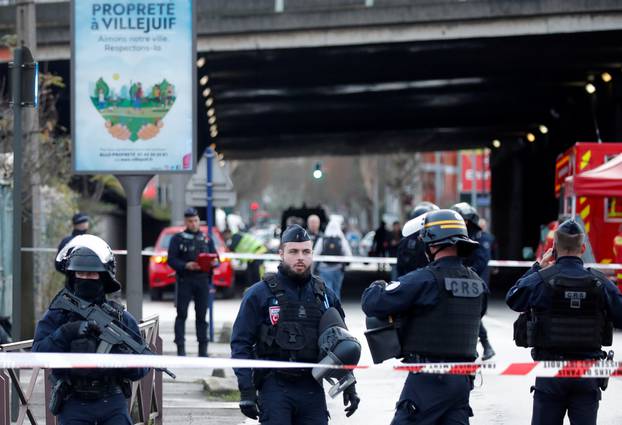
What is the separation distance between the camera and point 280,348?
6887 millimetres

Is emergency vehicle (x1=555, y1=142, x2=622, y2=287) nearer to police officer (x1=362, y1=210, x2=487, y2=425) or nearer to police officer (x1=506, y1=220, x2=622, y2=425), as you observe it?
police officer (x1=506, y1=220, x2=622, y2=425)

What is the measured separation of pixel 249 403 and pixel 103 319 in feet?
3.10

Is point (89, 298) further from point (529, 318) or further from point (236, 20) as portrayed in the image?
point (236, 20)

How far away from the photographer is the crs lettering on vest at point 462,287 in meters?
6.60

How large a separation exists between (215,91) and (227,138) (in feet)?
44.0

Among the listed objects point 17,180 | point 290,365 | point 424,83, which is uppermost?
point 424,83

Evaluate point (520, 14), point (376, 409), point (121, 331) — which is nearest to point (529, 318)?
point (121, 331)

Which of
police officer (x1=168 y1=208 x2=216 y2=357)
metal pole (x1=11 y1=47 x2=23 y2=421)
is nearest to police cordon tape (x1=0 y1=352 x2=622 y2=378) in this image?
metal pole (x1=11 y1=47 x2=23 y2=421)

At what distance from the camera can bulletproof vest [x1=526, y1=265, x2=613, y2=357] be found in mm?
7156

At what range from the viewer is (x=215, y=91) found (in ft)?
109

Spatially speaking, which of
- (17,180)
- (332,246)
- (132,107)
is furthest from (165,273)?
(17,180)

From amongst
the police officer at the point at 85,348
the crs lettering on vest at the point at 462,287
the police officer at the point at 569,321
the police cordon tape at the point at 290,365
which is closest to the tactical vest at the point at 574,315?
the police officer at the point at 569,321

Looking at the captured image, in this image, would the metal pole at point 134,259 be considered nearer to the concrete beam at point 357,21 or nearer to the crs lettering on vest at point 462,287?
the crs lettering on vest at point 462,287

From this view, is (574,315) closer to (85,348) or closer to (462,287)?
(462,287)
